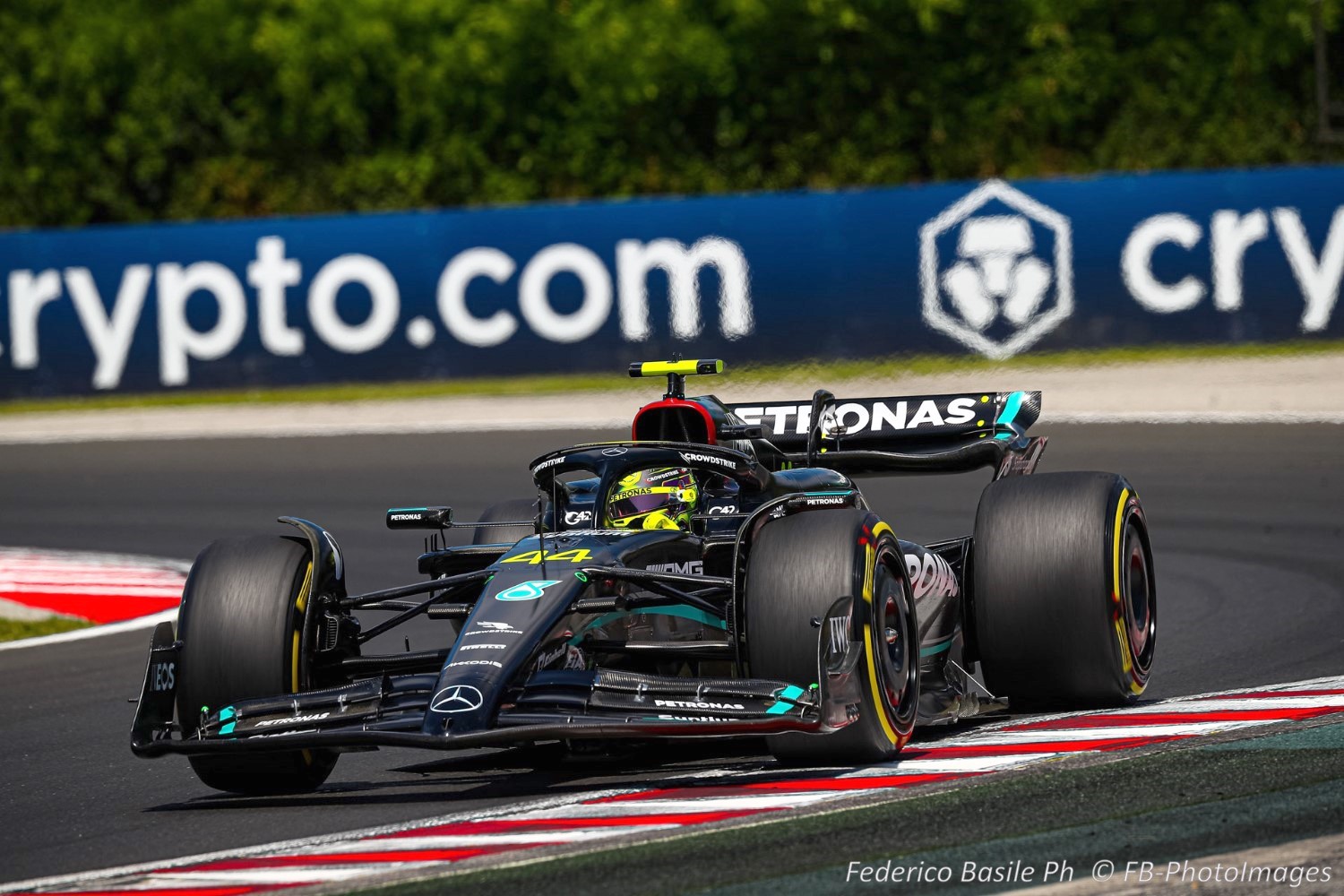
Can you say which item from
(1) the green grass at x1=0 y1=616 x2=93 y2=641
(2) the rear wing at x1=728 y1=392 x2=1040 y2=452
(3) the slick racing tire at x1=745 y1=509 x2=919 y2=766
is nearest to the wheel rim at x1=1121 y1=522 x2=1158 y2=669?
(2) the rear wing at x1=728 y1=392 x2=1040 y2=452

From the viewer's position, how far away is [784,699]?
5910 millimetres

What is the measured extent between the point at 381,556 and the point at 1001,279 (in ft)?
27.7

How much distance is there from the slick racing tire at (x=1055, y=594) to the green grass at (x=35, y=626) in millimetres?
6079

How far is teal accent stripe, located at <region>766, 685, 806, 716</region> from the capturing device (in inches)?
232

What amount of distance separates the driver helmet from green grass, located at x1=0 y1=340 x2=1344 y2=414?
11.3 meters

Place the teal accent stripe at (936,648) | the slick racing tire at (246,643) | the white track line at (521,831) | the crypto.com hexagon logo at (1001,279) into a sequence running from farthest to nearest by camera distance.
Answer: the crypto.com hexagon logo at (1001,279) < the teal accent stripe at (936,648) < the slick racing tire at (246,643) < the white track line at (521,831)

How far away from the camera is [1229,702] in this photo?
7234mm

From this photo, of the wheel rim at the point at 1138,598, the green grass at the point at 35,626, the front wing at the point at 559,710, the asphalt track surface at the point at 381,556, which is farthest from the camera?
the green grass at the point at 35,626

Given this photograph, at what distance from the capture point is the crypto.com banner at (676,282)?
19250mm

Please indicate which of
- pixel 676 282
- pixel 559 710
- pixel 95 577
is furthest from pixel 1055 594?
pixel 676 282

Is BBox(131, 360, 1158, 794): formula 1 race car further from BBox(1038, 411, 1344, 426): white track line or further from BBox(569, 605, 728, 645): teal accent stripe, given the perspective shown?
BBox(1038, 411, 1344, 426): white track line

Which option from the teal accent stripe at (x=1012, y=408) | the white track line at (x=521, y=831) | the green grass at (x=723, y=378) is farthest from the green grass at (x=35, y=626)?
the green grass at (x=723, y=378)

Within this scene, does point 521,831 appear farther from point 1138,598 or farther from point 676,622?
point 1138,598

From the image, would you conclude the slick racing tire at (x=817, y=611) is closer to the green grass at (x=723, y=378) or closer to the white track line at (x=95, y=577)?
the white track line at (x=95, y=577)
